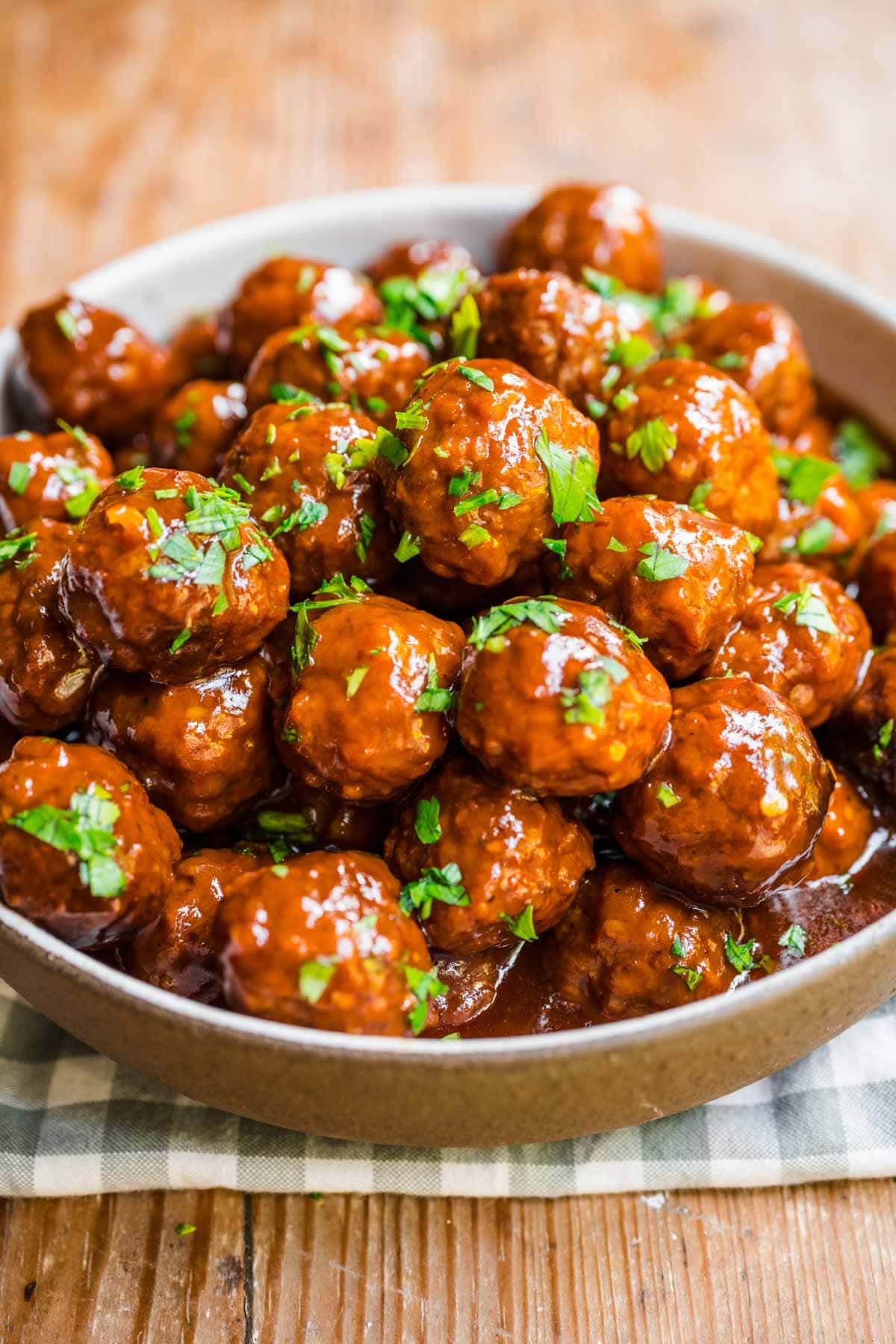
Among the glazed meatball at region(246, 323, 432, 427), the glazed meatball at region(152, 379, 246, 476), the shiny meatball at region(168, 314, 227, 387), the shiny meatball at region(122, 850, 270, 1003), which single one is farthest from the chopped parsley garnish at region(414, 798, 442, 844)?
the shiny meatball at region(168, 314, 227, 387)

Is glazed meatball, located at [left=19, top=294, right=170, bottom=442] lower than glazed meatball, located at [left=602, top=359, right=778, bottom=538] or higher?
lower

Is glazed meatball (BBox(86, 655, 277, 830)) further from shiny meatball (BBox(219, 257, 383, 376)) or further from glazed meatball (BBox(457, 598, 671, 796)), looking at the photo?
shiny meatball (BBox(219, 257, 383, 376))

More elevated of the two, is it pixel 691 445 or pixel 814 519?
pixel 691 445

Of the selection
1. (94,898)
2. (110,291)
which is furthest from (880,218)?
(94,898)

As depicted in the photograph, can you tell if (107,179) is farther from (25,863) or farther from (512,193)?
(25,863)

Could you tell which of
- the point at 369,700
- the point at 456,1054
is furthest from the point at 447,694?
the point at 456,1054

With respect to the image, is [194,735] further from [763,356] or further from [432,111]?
[432,111]

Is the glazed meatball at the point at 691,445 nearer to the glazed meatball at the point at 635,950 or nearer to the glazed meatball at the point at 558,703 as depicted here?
the glazed meatball at the point at 558,703
